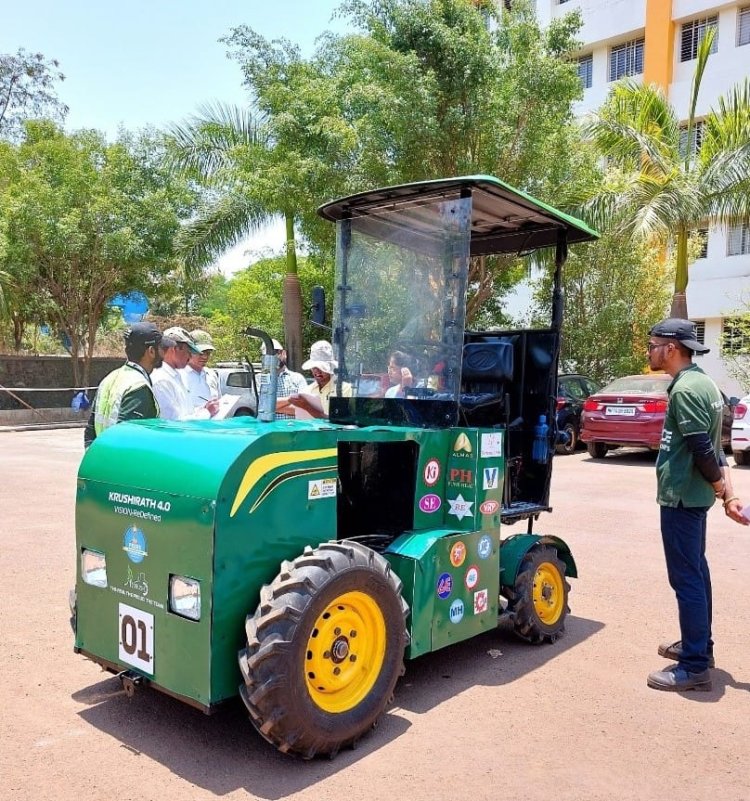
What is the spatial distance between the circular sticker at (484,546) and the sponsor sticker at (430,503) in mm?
306

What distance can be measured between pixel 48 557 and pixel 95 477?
3.48m

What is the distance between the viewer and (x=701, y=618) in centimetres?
426

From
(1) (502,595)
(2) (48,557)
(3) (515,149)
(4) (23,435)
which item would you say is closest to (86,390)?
(4) (23,435)

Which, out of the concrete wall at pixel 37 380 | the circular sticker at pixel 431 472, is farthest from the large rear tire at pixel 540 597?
the concrete wall at pixel 37 380

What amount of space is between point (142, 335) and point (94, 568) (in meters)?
1.68

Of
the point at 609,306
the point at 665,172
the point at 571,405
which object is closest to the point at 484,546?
the point at 571,405

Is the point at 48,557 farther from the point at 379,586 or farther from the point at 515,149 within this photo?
the point at 515,149

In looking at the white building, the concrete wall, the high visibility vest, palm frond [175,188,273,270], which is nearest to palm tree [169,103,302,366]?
palm frond [175,188,273,270]

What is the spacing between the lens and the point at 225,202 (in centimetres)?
1997

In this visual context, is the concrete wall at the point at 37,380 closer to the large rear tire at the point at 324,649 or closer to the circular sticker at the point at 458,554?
the circular sticker at the point at 458,554

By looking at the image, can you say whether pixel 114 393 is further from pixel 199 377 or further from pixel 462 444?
pixel 199 377

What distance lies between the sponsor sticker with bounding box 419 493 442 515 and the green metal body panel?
1 cm

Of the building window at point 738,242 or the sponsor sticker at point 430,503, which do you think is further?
the building window at point 738,242

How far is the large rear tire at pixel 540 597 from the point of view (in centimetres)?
467
